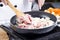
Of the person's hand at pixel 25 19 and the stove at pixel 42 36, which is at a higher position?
the person's hand at pixel 25 19

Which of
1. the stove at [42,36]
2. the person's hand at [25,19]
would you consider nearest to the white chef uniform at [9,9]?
the person's hand at [25,19]

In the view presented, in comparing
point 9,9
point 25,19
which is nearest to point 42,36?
point 25,19

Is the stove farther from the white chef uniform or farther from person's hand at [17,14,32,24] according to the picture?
the white chef uniform

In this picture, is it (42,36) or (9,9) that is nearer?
(42,36)

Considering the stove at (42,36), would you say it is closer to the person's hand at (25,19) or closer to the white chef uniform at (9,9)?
the person's hand at (25,19)

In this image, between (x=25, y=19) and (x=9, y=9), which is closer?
(x=25, y=19)

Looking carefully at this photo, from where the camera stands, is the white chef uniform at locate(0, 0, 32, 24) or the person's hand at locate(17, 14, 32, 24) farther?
the white chef uniform at locate(0, 0, 32, 24)

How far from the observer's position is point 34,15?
90 cm

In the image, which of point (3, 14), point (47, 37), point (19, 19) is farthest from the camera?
point (3, 14)

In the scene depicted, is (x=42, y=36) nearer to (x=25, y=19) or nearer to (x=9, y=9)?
(x=25, y=19)

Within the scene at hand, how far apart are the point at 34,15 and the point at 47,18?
80 millimetres

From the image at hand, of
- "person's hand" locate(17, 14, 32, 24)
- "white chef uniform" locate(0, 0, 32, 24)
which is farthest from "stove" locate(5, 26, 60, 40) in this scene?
"white chef uniform" locate(0, 0, 32, 24)

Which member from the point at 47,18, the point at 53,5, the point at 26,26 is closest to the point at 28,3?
the point at 53,5

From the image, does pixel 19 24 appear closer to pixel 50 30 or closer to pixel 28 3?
pixel 50 30
